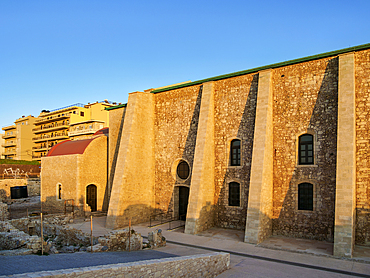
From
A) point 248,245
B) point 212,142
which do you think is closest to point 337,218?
point 248,245

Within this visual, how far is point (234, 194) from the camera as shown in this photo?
15.6 metres

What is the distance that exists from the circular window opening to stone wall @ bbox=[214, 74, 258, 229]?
235 cm

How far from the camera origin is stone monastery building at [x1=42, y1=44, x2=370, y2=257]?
40.2 ft

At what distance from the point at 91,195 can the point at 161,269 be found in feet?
51.1

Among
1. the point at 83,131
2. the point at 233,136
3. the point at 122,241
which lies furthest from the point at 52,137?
Answer: the point at 122,241

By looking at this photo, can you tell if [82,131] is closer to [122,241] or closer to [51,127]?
[51,127]

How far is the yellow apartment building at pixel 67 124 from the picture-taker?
4675cm

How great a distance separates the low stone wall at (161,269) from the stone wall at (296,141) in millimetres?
5374

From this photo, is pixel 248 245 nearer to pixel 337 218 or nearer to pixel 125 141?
pixel 337 218

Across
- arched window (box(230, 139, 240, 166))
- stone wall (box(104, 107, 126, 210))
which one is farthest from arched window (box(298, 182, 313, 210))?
stone wall (box(104, 107, 126, 210))

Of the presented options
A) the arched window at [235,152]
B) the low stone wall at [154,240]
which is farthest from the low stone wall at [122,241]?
the arched window at [235,152]

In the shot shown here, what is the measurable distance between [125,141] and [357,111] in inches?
522

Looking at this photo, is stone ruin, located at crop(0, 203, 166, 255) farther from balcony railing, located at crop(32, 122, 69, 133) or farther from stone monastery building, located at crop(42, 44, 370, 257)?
balcony railing, located at crop(32, 122, 69, 133)

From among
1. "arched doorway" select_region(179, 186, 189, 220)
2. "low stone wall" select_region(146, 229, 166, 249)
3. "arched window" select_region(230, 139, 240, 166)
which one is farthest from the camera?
"arched doorway" select_region(179, 186, 189, 220)
